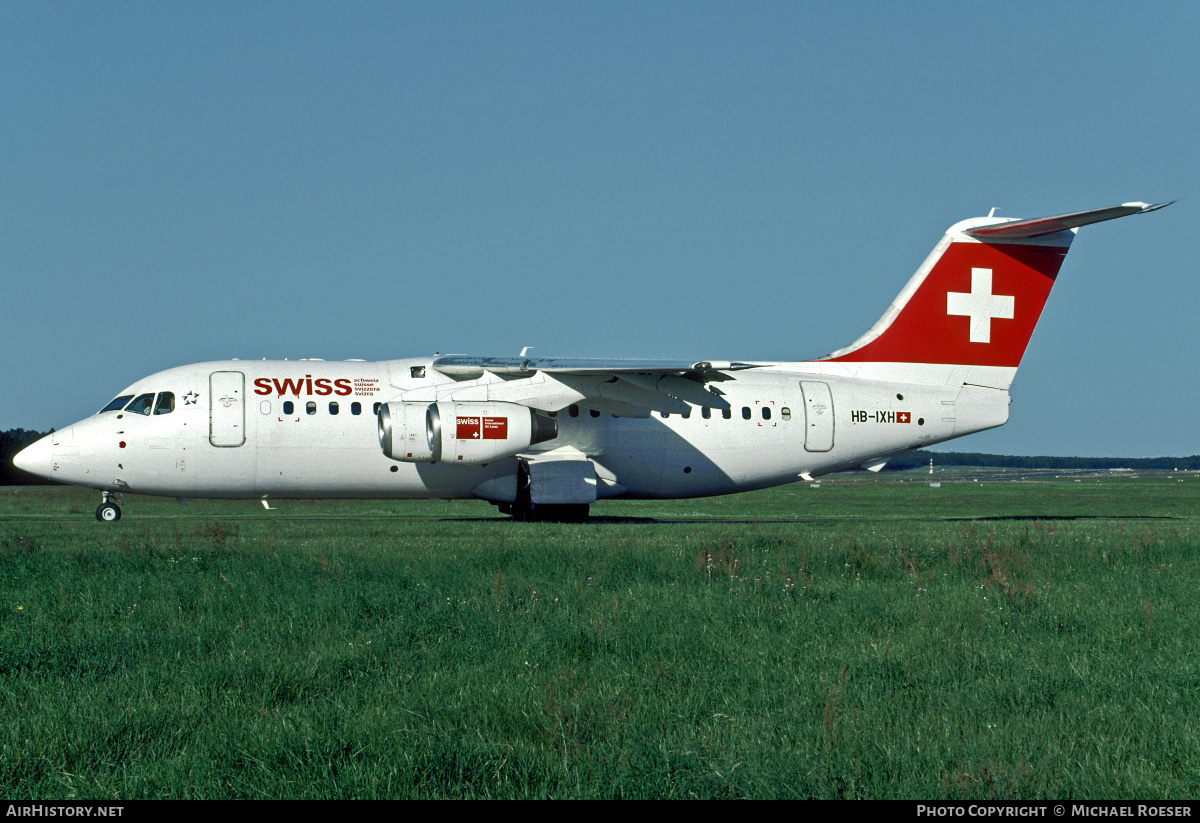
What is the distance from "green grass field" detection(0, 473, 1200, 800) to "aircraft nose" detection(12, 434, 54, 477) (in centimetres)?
1010

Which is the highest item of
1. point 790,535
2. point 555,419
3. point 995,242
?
point 995,242

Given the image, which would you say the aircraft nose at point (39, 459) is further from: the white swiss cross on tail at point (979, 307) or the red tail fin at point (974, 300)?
the white swiss cross on tail at point (979, 307)

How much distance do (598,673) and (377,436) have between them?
17.0 meters

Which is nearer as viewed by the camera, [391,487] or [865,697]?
[865,697]

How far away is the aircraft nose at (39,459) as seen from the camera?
23.2 m

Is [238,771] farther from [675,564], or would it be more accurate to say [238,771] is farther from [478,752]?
[675,564]

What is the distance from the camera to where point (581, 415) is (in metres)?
24.9

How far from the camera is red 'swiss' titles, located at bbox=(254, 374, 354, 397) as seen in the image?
23547 mm

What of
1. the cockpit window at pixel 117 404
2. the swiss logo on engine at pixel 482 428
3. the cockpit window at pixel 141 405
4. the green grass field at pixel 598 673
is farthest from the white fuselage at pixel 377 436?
the green grass field at pixel 598 673

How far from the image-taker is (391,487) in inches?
952

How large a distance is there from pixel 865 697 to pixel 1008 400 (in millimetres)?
22770

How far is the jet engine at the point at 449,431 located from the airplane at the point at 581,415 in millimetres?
35

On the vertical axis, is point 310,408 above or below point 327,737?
above
